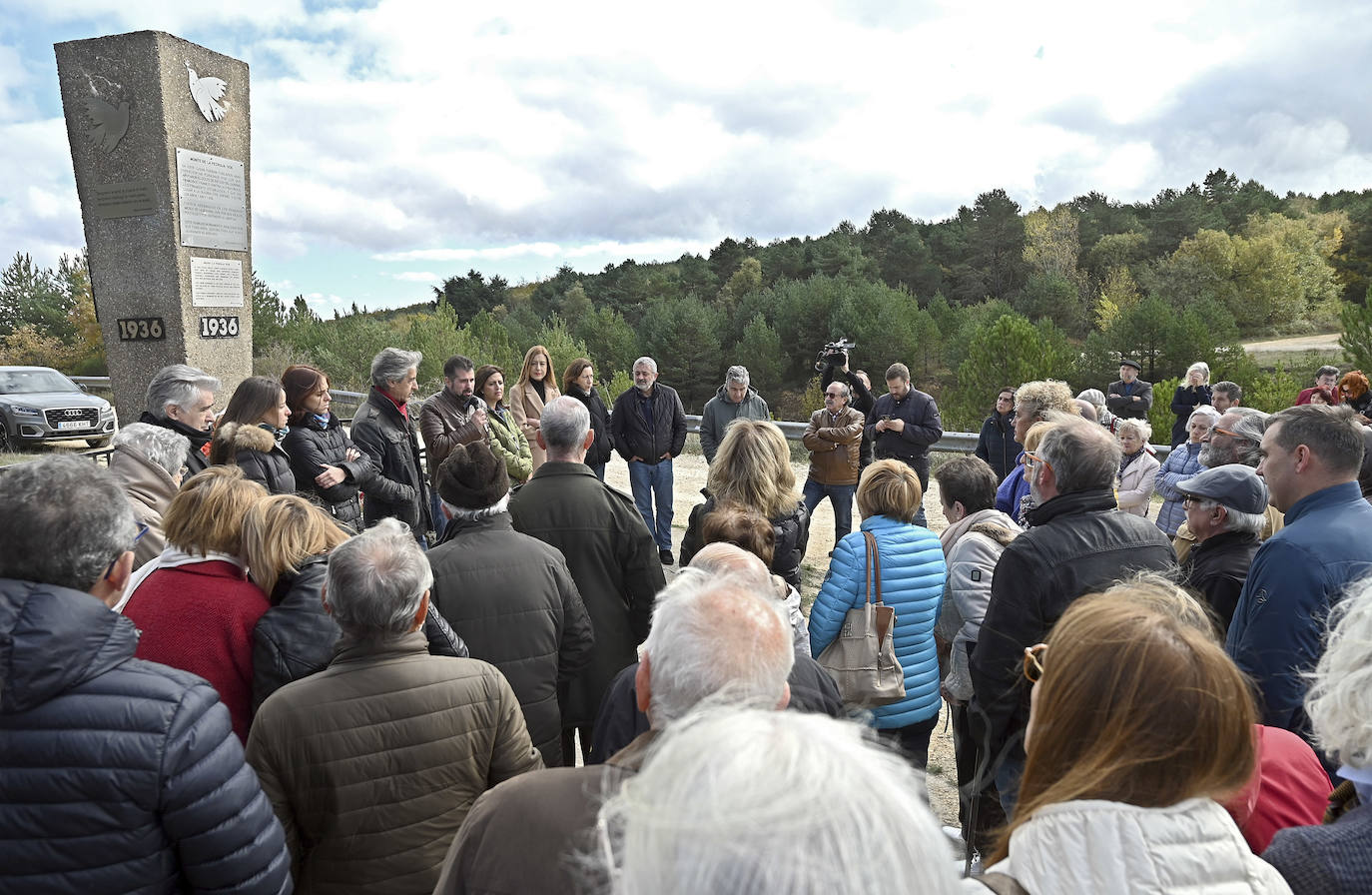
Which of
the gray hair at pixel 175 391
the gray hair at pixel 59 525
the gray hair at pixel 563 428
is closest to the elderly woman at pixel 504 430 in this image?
the gray hair at pixel 175 391

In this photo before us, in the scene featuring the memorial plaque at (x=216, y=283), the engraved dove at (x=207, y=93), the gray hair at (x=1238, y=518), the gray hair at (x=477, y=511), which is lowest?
the gray hair at (x=1238, y=518)

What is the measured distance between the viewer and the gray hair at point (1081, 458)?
294 cm

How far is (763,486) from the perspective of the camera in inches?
159

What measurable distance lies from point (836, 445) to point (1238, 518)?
419cm

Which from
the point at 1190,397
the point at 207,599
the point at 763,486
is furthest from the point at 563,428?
the point at 1190,397

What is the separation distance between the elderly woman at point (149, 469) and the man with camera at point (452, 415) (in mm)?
2322

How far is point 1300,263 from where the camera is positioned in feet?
130

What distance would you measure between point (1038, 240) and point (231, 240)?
151 feet

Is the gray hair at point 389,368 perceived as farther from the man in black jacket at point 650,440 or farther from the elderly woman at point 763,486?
the man in black jacket at point 650,440

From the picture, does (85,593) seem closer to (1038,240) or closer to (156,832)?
(156,832)

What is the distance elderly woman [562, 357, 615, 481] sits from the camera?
299 inches

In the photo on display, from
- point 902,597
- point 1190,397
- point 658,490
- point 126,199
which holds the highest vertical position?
point 126,199

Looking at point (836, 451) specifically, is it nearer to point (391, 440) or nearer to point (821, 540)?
point (821, 540)

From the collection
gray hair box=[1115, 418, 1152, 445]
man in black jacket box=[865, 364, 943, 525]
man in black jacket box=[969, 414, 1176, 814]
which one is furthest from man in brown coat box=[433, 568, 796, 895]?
man in black jacket box=[865, 364, 943, 525]
